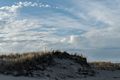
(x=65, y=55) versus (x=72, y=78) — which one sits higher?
(x=65, y=55)

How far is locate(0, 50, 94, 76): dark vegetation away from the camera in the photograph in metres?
24.8

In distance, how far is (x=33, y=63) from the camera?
87.9 ft

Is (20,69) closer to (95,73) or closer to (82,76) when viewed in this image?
(82,76)

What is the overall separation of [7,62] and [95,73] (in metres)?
7.14

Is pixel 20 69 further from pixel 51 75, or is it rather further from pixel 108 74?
pixel 108 74

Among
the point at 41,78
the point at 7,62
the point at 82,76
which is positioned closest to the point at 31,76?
the point at 41,78

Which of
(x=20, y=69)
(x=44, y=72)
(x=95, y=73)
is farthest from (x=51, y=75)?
(x=95, y=73)

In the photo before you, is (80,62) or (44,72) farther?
(80,62)

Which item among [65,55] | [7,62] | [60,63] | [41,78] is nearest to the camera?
[41,78]

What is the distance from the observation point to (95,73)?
29.3 meters

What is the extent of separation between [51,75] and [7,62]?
3187 millimetres

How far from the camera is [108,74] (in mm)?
29938

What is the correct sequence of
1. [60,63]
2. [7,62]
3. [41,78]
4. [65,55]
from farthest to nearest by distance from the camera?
[65,55] < [60,63] < [7,62] < [41,78]

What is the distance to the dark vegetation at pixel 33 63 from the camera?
2477cm
